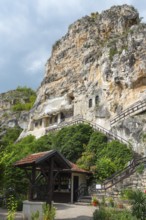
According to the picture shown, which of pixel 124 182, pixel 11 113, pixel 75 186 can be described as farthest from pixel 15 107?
pixel 124 182

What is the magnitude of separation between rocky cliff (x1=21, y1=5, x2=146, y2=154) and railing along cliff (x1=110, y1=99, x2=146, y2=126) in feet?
1.08

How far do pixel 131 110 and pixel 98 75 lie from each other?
11055 millimetres

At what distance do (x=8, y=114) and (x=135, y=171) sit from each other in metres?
50.7

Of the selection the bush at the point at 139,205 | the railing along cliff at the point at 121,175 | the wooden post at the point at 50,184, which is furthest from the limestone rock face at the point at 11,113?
the bush at the point at 139,205

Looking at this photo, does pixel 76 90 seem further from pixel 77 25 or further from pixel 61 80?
pixel 77 25

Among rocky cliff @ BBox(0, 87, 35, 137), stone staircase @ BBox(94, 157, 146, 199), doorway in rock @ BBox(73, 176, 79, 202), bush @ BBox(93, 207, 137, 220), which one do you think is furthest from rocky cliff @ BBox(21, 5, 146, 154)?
bush @ BBox(93, 207, 137, 220)

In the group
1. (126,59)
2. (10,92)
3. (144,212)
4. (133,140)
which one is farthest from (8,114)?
(144,212)

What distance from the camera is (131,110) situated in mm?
34562

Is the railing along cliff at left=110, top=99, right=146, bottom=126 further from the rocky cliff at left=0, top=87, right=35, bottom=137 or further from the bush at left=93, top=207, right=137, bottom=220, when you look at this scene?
the rocky cliff at left=0, top=87, right=35, bottom=137

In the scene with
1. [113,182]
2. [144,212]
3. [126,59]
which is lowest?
[144,212]

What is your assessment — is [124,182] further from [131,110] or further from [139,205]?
[131,110]

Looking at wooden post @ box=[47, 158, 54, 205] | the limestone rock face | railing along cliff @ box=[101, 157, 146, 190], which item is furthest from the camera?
the limestone rock face

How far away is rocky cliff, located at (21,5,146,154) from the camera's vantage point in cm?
3678

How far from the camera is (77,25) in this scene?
186ft
